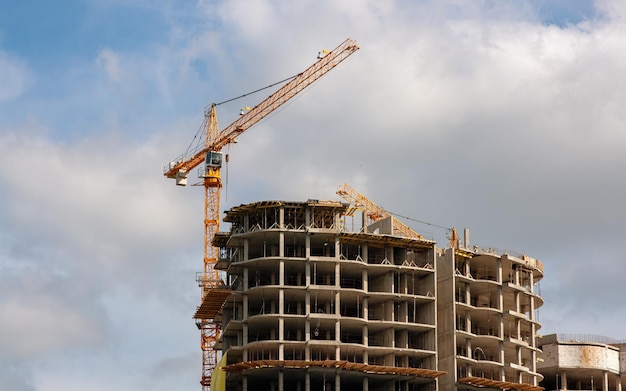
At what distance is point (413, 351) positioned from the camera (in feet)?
654

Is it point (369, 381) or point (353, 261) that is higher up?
point (353, 261)

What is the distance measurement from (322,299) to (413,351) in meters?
13.9

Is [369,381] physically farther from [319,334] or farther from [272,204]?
[272,204]

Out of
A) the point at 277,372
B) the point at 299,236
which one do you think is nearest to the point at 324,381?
the point at 277,372

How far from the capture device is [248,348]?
644 ft

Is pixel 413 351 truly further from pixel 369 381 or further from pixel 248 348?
pixel 248 348

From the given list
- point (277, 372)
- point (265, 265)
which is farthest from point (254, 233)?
point (277, 372)

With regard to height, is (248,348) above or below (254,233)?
below

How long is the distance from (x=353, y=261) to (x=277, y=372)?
59.2 ft

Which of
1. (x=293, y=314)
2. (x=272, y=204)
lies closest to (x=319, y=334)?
(x=293, y=314)

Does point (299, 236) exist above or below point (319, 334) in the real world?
above

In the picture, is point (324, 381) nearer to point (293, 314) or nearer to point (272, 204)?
point (293, 314)

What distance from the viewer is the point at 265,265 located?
19912 cm

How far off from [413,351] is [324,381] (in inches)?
515
